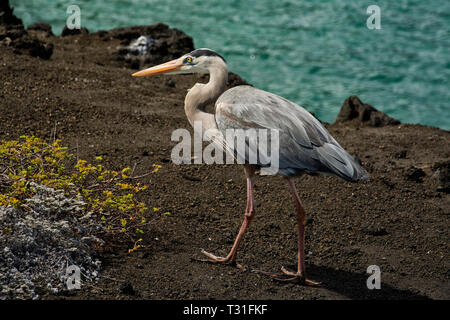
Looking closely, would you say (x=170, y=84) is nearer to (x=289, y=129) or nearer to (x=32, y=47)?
(x=32, y=47)

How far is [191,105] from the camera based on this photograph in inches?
224

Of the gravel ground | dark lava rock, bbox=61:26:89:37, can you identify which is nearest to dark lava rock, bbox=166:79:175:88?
dark lava rock, bbox=61:26:89:37

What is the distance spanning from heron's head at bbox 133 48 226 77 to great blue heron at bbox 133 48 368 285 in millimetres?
22

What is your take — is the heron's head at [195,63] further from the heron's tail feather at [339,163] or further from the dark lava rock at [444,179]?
the dark lava rock at [444,179]

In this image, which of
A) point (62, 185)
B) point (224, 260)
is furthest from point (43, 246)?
point (224, 260)

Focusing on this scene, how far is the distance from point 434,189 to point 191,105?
10.3 ft

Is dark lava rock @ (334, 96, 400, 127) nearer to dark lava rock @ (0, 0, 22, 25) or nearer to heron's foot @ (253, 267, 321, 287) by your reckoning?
heron's foot @ (253, 267, 321, 287)

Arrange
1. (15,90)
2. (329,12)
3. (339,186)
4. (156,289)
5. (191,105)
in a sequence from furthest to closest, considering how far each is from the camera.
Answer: (329,12) < (15,90) < (339,186) < (191,105) < (156,289)

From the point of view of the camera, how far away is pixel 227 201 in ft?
21.4

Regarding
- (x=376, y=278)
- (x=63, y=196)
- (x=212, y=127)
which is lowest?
(x=376, y=278)

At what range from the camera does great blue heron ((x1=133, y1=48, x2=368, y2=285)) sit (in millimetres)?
5141

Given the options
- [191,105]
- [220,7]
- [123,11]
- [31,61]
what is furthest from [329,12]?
[191,105]

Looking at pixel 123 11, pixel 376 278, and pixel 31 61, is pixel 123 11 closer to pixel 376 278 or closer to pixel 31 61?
pixel 31 61

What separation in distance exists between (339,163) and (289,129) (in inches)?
20.4
